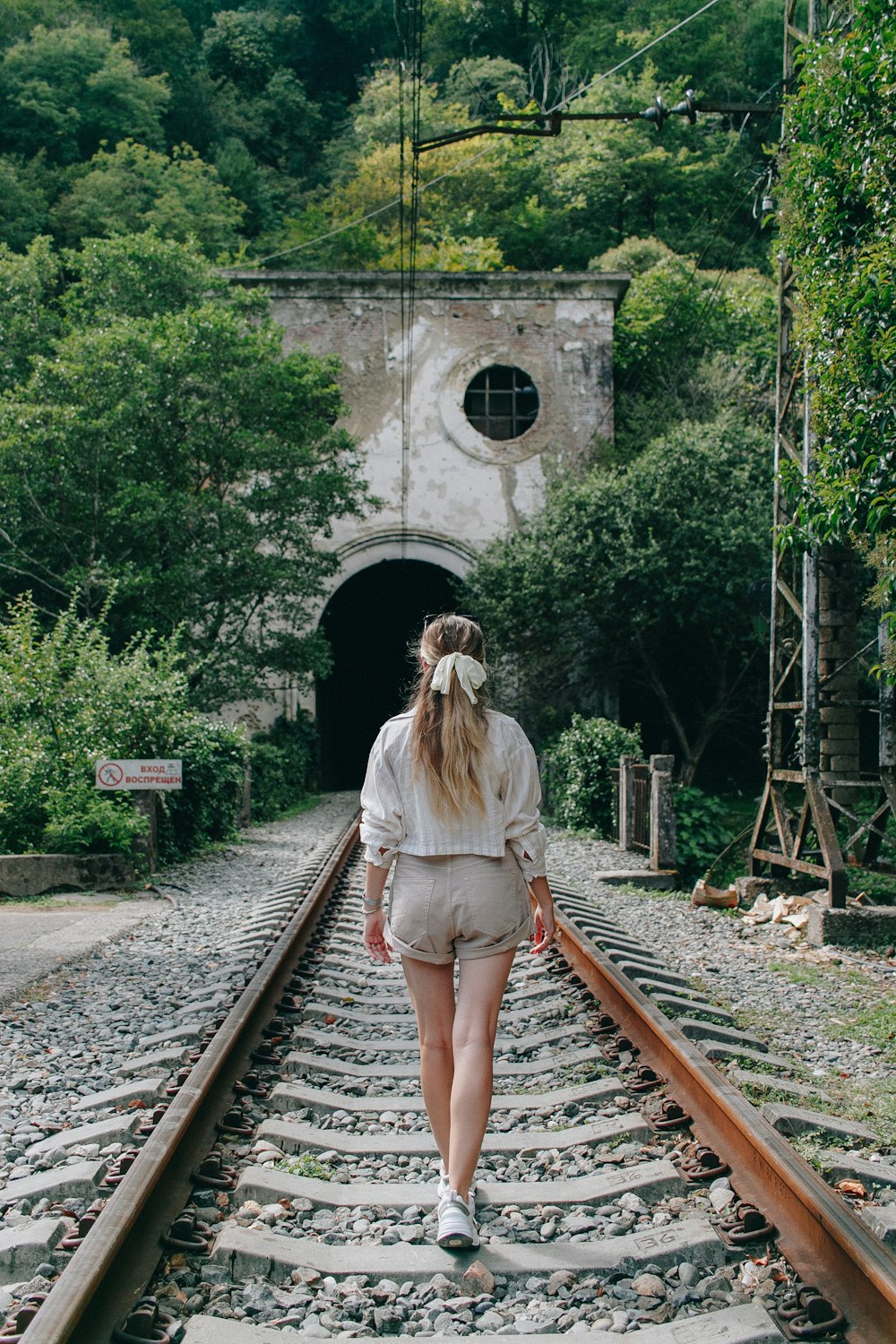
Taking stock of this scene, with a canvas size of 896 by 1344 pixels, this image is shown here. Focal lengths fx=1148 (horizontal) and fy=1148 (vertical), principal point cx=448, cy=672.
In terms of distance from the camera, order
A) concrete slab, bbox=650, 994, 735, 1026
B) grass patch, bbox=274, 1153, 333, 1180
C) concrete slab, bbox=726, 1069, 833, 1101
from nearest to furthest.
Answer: grass patch, bbox=274, 1153, 333, 1180 < concrete slab, bbox=726, 1069, 833, 1101 < concrete slab, bbox=650, 994, 735, 1026

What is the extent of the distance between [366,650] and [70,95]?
19907 millimetres

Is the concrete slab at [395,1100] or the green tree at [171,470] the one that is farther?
the green tree at [171,470]

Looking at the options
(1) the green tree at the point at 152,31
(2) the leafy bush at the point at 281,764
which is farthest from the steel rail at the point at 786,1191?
(1) the green tree at the point at 152,31

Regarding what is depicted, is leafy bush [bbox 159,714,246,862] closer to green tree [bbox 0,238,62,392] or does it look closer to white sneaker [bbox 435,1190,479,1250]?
white sneaker [bbox 435,1190,479,1250]

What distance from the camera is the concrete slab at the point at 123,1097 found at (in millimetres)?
3967

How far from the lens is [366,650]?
34.4 meters

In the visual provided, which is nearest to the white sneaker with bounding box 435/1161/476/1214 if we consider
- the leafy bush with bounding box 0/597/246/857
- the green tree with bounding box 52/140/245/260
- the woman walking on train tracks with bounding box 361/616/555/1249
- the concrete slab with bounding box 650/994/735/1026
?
the woman walking on train tracks with bounding box 361/616/555/1249

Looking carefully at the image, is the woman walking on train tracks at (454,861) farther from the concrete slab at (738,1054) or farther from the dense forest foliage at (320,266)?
the dense forest foliage at (320,266)

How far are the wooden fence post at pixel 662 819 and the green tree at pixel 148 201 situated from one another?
83.7 ft

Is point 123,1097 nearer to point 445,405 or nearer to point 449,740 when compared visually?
point 449,740

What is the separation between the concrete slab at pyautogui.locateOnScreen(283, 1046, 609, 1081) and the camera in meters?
4.47

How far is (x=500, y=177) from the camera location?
36.8m

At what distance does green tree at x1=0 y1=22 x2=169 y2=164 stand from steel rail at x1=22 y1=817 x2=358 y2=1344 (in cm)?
3747

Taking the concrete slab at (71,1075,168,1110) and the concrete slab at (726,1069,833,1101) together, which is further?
the concrete slab at (726,1069,833,1101)
